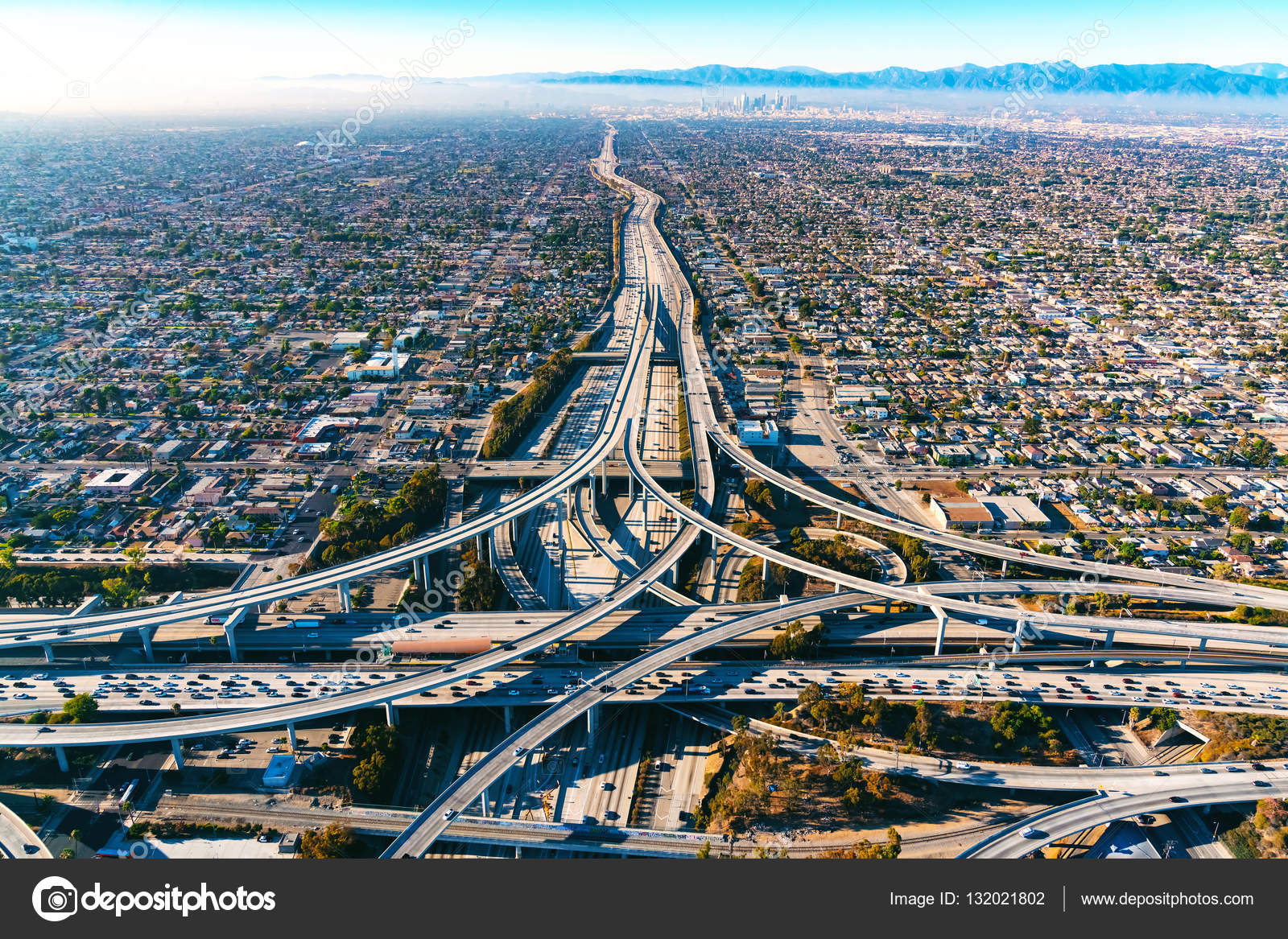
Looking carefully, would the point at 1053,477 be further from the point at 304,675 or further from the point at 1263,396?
the point at 304,675

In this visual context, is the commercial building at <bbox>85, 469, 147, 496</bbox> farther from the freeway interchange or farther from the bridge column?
the bridge column

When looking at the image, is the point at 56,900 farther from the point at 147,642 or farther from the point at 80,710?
the point at 147,642

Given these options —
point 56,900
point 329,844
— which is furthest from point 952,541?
point 56,900

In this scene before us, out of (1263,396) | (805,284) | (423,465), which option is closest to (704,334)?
(805,284)

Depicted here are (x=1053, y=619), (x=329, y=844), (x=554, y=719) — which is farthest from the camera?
(x=1053, y=619)

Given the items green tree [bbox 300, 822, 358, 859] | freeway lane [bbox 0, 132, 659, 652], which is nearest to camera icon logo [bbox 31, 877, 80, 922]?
green tree [bbox 300, 822, 358, 859]
